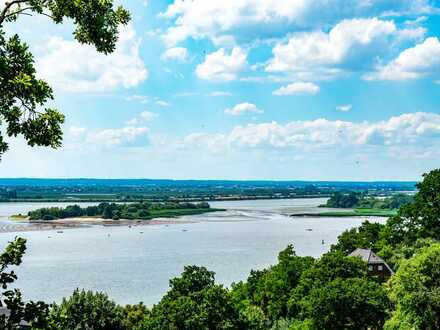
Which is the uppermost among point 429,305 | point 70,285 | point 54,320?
point 54,320

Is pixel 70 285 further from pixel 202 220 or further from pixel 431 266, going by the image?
pixel 202 220

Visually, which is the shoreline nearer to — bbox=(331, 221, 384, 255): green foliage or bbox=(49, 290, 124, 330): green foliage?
bbox=(331, 221, 384, 255): green foliage

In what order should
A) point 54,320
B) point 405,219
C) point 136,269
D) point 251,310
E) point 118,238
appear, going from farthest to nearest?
point 118,238
point 136,269
point 405,219
point 251,310
point 54,320

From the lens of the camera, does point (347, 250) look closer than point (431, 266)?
No

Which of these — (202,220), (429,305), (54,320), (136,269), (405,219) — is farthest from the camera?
(202,220)

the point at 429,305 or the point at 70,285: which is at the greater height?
the point at 429,305

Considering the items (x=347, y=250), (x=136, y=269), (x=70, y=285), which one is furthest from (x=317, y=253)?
(x=70, y=285)

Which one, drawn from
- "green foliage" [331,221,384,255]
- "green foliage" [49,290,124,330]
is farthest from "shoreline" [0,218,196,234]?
"green foliage" [49,290,124,330]

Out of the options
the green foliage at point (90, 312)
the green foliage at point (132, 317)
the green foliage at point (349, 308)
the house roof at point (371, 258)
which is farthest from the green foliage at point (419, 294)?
the house roof at point (371, 258)
